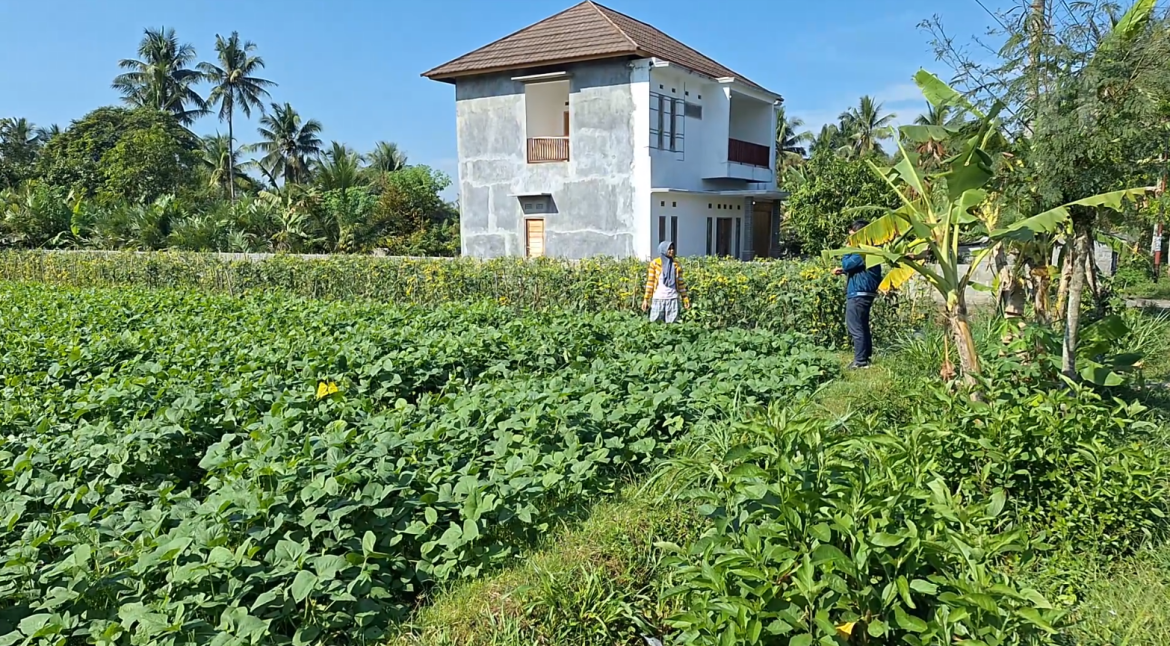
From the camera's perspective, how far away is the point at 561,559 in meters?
3.85

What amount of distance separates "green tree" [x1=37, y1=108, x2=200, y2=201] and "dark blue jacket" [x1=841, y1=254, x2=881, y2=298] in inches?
1489

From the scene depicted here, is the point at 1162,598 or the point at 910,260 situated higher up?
the point at 910,260

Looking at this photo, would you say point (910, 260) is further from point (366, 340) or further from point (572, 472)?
point (366, 340)

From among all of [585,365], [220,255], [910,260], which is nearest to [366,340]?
[585,365]

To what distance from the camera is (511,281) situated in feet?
44.2

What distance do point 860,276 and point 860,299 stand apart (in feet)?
0.95

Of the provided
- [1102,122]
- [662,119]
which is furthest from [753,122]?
[1102,122]

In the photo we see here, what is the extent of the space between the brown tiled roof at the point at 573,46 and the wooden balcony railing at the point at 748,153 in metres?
2.08

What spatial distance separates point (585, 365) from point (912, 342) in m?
3.56

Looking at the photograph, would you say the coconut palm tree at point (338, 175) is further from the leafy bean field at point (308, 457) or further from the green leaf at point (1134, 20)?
the green leaf at point (1134, 20)

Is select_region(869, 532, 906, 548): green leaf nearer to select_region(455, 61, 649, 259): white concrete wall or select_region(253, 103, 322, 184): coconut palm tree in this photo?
select_region(455, 61, 649, 259): white concrete wall

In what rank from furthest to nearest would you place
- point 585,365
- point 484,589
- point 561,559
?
point 585,365 < point 561,559 < point 484,589

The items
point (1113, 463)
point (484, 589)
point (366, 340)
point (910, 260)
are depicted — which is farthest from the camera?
point (366, 340)

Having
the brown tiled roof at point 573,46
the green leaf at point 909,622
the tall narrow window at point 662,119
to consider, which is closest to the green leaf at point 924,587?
the green leaf at point 909,622
